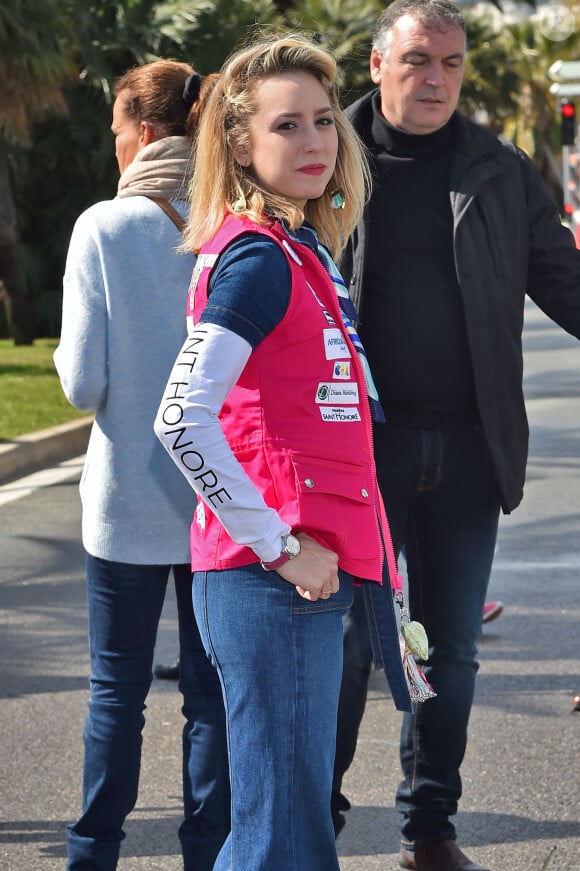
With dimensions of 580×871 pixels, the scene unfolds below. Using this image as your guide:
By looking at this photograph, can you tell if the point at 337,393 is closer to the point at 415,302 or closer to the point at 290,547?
the point at 290,547

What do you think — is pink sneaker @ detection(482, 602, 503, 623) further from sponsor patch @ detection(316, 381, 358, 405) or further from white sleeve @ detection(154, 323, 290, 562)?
white sleeve @ detection(154, 323, 290, 562)

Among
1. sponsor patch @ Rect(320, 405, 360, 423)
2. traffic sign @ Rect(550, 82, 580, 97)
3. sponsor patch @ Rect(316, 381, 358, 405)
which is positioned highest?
sponsor patch @ Rect(316, 381, 358, 405)

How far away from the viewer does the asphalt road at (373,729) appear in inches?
152

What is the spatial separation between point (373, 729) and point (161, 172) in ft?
7.60

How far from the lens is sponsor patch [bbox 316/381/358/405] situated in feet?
7.88

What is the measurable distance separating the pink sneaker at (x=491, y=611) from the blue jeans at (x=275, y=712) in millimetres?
3617

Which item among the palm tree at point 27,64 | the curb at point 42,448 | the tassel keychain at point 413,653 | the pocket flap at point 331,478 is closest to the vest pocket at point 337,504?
the pocket flap at point 331,478

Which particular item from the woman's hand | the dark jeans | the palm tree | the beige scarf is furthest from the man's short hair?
the palm tree

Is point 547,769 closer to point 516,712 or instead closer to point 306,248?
point 516,712

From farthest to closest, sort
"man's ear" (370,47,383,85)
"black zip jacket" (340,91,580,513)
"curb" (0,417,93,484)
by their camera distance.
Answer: "curb" (0,417,93,484)
"man's ear" (370,47,383,85)
"black zip jacket" (340,91,580,513)

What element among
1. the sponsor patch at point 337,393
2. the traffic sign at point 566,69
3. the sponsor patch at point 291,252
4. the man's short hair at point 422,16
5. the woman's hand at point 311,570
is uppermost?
the man's short hair at point 422,16

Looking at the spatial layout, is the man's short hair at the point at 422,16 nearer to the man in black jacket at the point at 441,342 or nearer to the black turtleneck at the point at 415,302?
the man in black jacket at the point at 441,342

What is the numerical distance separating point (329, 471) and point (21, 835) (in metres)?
1.99

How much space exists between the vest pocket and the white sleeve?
71mm
